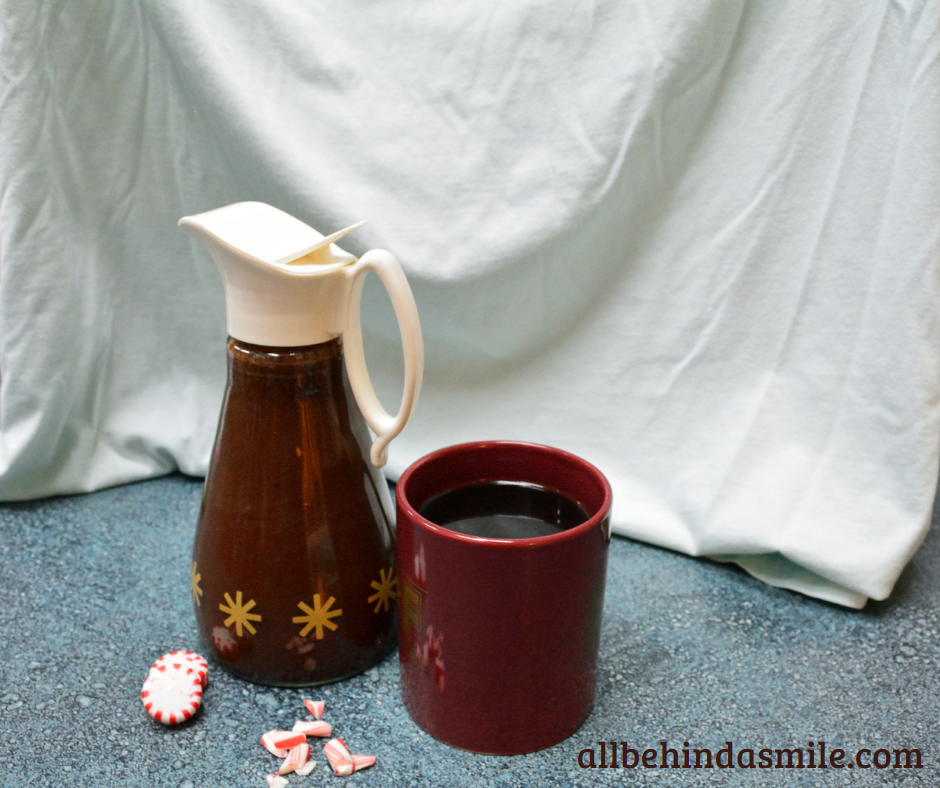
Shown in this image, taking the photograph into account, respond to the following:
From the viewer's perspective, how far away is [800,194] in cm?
65

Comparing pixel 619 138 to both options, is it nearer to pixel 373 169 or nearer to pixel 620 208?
pixel 620 208

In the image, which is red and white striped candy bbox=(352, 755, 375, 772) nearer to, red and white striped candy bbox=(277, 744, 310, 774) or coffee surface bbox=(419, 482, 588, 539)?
red and white striped candy bbox=(277, 744, 310, 774)

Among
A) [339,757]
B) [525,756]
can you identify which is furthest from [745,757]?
[339,757]

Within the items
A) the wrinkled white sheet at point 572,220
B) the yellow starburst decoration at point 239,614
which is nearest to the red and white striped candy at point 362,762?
the yellow starburst decoration at point 239,614

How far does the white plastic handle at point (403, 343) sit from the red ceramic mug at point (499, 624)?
0.03 metres

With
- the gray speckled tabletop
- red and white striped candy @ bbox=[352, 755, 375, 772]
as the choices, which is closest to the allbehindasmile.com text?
the gray speckled tabletop

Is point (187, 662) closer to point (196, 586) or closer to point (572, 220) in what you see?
point (196, 586)

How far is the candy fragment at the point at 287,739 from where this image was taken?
53cm

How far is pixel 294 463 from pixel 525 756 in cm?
23

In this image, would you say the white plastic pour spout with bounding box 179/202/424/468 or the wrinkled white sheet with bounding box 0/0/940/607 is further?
the wrinkled white sheet with bounding box 0/0/940/607

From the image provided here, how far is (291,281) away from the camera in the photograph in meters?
0.49

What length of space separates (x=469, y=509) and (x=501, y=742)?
143 millimetres

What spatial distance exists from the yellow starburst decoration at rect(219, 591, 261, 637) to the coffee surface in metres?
0.13

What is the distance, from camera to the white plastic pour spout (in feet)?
1.61
